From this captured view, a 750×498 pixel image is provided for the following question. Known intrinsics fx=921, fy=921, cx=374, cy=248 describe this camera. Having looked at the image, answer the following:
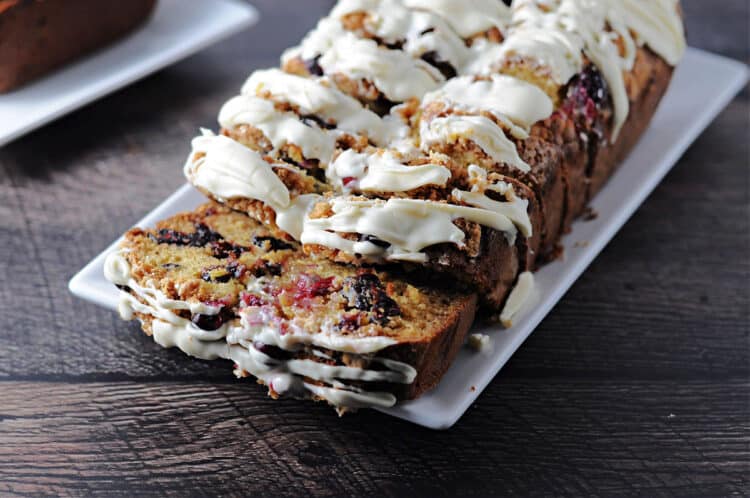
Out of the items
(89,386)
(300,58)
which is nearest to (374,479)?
(89,386)

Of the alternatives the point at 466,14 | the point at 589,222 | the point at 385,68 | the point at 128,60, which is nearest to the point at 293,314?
the point at 385,68

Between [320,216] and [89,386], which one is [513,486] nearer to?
[320,216]

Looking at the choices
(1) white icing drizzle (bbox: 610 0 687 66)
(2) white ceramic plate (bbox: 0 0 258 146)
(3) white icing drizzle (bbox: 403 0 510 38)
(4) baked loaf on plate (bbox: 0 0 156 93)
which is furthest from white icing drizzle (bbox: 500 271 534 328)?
(4) baked loaf on plate (bbox: 0 0 156 93)

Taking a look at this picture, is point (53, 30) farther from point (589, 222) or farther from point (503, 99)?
point (589, 222)

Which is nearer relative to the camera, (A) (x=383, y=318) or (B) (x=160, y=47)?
(A) (x=383, y=318)

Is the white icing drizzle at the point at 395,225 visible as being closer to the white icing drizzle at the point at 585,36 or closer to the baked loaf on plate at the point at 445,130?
the baked loaf on plate at the point at 445,130
